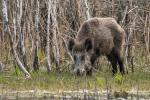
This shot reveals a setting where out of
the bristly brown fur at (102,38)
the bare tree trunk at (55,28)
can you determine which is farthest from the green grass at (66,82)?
the bare tree trunk at (55,28)

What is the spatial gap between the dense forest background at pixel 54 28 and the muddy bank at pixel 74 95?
1446 mm

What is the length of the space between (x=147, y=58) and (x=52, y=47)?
2494 millimetres

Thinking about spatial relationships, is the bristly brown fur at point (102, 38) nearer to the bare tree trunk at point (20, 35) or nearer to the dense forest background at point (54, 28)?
the dense forest background at point (54, 28)

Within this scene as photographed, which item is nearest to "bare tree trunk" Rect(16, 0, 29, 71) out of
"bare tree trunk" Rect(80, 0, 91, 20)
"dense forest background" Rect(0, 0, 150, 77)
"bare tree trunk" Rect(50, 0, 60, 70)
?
"dense forest background" Rect(0, 0, 150, 77)

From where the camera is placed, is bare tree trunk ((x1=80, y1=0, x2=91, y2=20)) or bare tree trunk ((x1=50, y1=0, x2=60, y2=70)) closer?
bare tree trunk ((x1=50, y1=0, x2=60, y2=70))

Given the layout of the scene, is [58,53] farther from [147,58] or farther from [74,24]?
[147,58]

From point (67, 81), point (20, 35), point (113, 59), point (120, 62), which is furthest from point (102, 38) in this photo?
point (67, 81)

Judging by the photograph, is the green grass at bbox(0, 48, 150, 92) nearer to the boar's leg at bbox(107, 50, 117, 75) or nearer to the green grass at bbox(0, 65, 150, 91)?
the green grass at bbox(0, 65, 150, 91)

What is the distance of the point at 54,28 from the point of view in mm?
12406

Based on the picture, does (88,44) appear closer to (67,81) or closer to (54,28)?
(54,28)

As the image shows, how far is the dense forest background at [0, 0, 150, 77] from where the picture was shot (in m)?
12.1

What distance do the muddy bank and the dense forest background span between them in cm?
145

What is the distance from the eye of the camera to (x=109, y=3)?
566 inches

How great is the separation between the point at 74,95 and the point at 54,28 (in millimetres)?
3406
